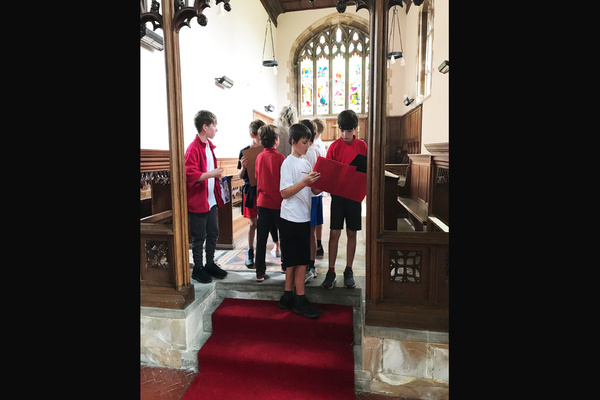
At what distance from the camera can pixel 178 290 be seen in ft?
8.60

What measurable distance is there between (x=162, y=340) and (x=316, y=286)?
1.25 metres

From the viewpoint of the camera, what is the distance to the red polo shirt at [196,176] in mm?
2742

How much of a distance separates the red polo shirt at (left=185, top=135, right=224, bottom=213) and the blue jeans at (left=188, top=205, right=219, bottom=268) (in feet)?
0.29

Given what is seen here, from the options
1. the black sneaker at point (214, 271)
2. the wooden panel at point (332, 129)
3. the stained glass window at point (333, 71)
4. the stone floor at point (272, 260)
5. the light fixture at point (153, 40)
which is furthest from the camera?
the stained glass window at point (333, 71)

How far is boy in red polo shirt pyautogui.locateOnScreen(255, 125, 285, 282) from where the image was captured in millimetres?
2729

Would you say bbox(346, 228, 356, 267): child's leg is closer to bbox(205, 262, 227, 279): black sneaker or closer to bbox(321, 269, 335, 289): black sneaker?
bbox(321, 269, 335, 289): black sneaker

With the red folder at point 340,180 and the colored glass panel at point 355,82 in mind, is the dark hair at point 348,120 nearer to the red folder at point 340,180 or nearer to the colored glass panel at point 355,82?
the red folder at point 340,180

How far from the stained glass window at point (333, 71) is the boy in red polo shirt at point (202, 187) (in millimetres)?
9226

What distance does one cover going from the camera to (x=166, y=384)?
244 centimetres

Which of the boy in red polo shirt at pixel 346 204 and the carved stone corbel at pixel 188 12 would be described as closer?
the carved stone corbel at pixel 188 12

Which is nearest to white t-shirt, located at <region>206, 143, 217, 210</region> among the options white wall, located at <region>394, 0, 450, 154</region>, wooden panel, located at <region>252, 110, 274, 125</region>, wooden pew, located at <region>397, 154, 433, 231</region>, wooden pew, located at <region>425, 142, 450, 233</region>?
wooden pew, located at <region>425, 142, 450, 233</region>

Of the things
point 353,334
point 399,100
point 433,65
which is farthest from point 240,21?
point 353,334

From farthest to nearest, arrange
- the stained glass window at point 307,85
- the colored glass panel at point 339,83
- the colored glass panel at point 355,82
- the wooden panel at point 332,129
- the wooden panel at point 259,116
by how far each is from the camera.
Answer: the stained glass window at point 307,85
the colored glass panel at point 339,83
the colored glass panel at point 355,82
the wooden panel at point 332,129
the wooden panel at point 259,116

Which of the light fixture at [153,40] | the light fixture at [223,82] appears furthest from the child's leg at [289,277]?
the light fixture at [223,82]
